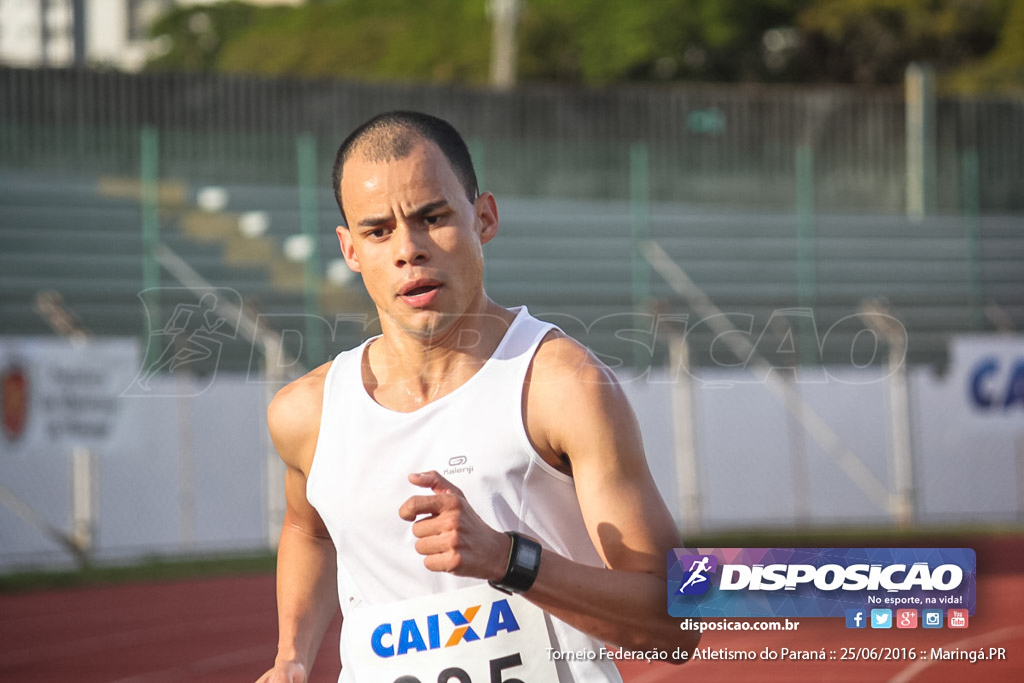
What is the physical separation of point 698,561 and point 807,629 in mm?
481

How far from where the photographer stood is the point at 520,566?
223 cm

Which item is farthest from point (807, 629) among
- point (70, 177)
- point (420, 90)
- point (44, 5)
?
point (420, 90)

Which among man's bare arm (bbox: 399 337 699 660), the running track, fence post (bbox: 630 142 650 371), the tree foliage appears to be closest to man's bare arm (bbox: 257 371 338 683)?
man's bare arm (bbox: 399 337 699 660)

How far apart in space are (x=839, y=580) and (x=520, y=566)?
750 mm

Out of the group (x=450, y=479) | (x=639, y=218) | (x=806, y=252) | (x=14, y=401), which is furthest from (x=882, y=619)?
(x=806, y=252)

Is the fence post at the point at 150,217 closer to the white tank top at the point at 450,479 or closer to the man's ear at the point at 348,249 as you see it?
the man's ear at the point at 348,249

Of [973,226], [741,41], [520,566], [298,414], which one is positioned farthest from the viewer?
[741,41]

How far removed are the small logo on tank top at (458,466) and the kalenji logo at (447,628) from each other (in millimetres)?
278

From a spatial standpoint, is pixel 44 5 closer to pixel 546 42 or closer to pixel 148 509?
pixel 148 509

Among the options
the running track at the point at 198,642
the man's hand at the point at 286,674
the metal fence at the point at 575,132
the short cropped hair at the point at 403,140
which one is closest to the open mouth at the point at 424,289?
the short cropped hair at the point at 403,140

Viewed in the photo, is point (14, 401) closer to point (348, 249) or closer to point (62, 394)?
point (62, 394)

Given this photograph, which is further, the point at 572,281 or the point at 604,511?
A: the point at 572,281

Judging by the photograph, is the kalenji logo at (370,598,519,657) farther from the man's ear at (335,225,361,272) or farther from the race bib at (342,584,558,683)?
the man's ear at (335,225,361,272)

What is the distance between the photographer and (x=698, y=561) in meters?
2.51
